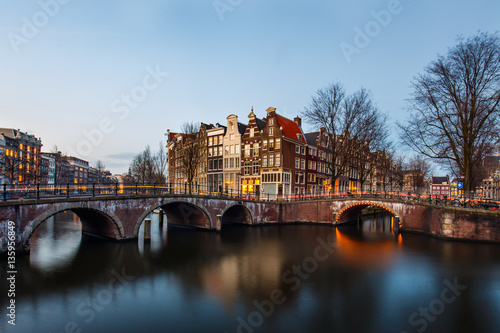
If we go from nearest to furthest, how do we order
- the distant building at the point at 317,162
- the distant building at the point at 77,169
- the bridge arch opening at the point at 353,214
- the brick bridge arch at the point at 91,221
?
the brick bridge arch at the point at 91,221 < the bridge arch opening at the point at 353,214 < the distant building at the point at 317,162 < the distant building at the point at 77,169

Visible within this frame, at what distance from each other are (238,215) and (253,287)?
72.9 feet

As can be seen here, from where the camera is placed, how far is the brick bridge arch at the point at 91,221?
16.8 metres

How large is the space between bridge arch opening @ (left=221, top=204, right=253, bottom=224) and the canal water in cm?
1031

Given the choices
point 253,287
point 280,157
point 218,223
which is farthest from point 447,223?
point 280,157

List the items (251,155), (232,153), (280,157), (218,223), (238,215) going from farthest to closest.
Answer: (232,153)
(251,155)
(280,157)
(238,215)
(218,223)

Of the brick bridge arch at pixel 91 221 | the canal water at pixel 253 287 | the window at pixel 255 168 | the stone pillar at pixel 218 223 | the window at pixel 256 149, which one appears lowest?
the canal water at pixel 253 287

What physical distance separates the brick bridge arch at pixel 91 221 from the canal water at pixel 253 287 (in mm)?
1017

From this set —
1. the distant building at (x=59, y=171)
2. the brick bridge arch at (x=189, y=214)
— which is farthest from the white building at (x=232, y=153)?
the distant building at (x=59, y=171)

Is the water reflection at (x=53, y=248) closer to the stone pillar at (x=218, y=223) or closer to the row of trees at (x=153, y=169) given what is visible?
the stone pillar at (x=218, y=223)

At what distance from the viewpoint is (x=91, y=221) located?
964 inches

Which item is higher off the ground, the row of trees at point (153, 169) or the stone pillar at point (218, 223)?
the row of trees at point (153, 169)

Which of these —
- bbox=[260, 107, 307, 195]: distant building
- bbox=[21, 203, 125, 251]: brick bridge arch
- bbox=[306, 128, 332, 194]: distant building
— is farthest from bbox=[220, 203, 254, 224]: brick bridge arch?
bbox=[306, 128, 332, 194]: distant building

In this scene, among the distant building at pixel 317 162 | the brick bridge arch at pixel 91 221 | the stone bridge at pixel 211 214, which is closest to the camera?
the stone bridge at pixel 211 214

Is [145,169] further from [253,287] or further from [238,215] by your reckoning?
[253,287]
